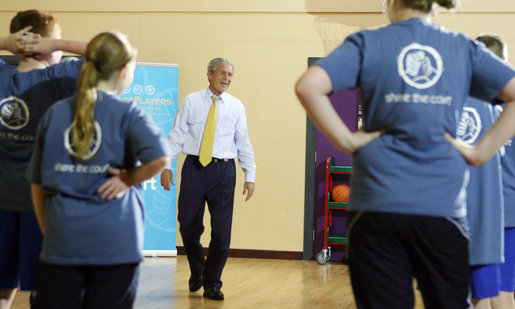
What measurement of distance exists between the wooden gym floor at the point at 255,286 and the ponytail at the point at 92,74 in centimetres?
247

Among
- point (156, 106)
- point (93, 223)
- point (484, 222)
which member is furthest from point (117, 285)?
point (156, 106)

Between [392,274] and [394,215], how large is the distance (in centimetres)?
15

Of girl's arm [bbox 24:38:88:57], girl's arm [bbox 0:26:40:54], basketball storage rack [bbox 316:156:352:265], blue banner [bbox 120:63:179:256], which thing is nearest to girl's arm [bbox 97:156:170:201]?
girl's arm [bbox 24:38:88:57]

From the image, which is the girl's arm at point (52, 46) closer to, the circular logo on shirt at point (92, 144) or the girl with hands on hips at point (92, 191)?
the girl with hands on hips at point (92, 191)

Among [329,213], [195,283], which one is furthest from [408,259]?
[329,213]

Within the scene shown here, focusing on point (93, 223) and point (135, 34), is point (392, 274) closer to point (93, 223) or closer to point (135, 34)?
point (93, 223)

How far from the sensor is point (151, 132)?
1.87 meters

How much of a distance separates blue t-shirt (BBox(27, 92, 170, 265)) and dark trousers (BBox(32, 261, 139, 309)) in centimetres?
4

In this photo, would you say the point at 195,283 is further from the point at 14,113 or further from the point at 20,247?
the point at 14,113

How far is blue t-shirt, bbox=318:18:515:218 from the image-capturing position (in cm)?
158

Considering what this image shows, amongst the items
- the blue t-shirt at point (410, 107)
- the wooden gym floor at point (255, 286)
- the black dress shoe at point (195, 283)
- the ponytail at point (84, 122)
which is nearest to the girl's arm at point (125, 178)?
the ponytail at point (84, 122)

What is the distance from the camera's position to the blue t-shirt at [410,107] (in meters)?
1.58

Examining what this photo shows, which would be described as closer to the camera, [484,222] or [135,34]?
[484,222]

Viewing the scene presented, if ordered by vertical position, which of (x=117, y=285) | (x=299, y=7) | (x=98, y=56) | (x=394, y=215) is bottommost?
(x=117, y=285)
